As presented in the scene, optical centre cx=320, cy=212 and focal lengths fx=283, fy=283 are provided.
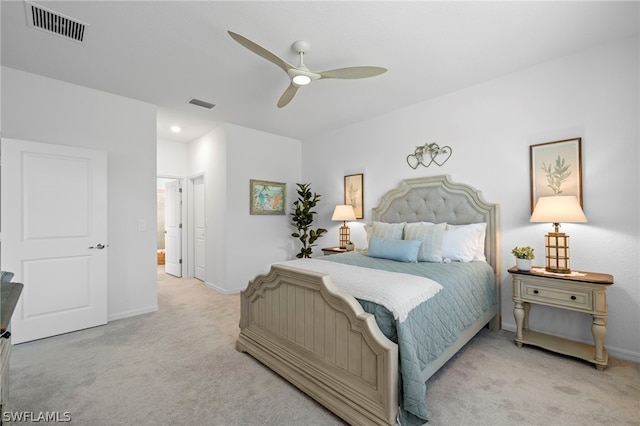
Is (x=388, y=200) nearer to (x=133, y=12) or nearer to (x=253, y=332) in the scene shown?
(x=253, y=332)

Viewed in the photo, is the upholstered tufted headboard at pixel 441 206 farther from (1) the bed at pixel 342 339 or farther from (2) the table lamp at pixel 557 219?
(2) the table lamp at pixel 557 219

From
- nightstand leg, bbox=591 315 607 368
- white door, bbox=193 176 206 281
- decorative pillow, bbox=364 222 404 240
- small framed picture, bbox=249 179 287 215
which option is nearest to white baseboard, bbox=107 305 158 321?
white door, bbox=193 176 206 281

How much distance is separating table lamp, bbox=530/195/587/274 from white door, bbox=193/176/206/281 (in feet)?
16.1

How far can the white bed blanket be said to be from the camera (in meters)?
1.66

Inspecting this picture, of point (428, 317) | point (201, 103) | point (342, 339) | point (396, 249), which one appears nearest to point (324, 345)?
point (342, 339)

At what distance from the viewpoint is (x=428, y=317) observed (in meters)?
1.84

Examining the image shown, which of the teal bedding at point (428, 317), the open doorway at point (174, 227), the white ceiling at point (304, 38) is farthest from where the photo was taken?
the open doorway at point (174, 227)

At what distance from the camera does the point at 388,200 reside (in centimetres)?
403

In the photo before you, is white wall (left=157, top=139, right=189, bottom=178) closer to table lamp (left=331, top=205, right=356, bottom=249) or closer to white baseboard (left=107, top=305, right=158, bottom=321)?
white baseboard (left=107, top=305, right=158, bottom=321)

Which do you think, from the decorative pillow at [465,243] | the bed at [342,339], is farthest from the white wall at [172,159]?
the decorative pillow at [465,243]

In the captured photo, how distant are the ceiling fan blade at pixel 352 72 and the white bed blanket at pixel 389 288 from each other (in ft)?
5.32

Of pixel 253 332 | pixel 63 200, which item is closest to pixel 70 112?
pixel 63 200

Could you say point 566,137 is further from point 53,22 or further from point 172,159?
point 172,159

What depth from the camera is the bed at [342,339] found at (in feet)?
5.08
